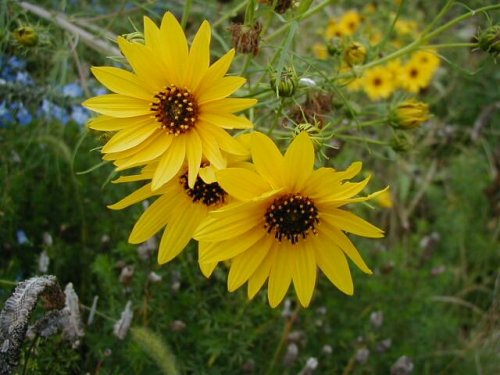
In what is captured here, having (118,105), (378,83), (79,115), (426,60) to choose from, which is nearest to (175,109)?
(118,105)

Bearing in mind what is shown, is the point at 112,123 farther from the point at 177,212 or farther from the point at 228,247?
the point at 228,247

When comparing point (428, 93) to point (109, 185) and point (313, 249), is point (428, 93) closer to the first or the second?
point (109, 185)

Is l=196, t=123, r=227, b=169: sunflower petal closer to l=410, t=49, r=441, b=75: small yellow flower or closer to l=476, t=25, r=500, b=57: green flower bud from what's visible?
l=476, t=25, r=500, b=57: green flower bud

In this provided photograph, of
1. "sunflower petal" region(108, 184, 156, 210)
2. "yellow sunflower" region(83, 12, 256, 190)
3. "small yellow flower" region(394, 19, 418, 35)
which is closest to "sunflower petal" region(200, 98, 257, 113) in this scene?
"yellow sunflower" region(83, 12, 256, 190)

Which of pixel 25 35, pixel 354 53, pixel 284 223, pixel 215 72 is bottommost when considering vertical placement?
pixel 284 223

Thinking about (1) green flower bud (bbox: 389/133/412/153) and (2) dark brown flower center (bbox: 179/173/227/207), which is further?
(1) green flower bud (bbox: 389/133/412/153)

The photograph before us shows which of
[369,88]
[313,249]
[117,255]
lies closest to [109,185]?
[117,255]
